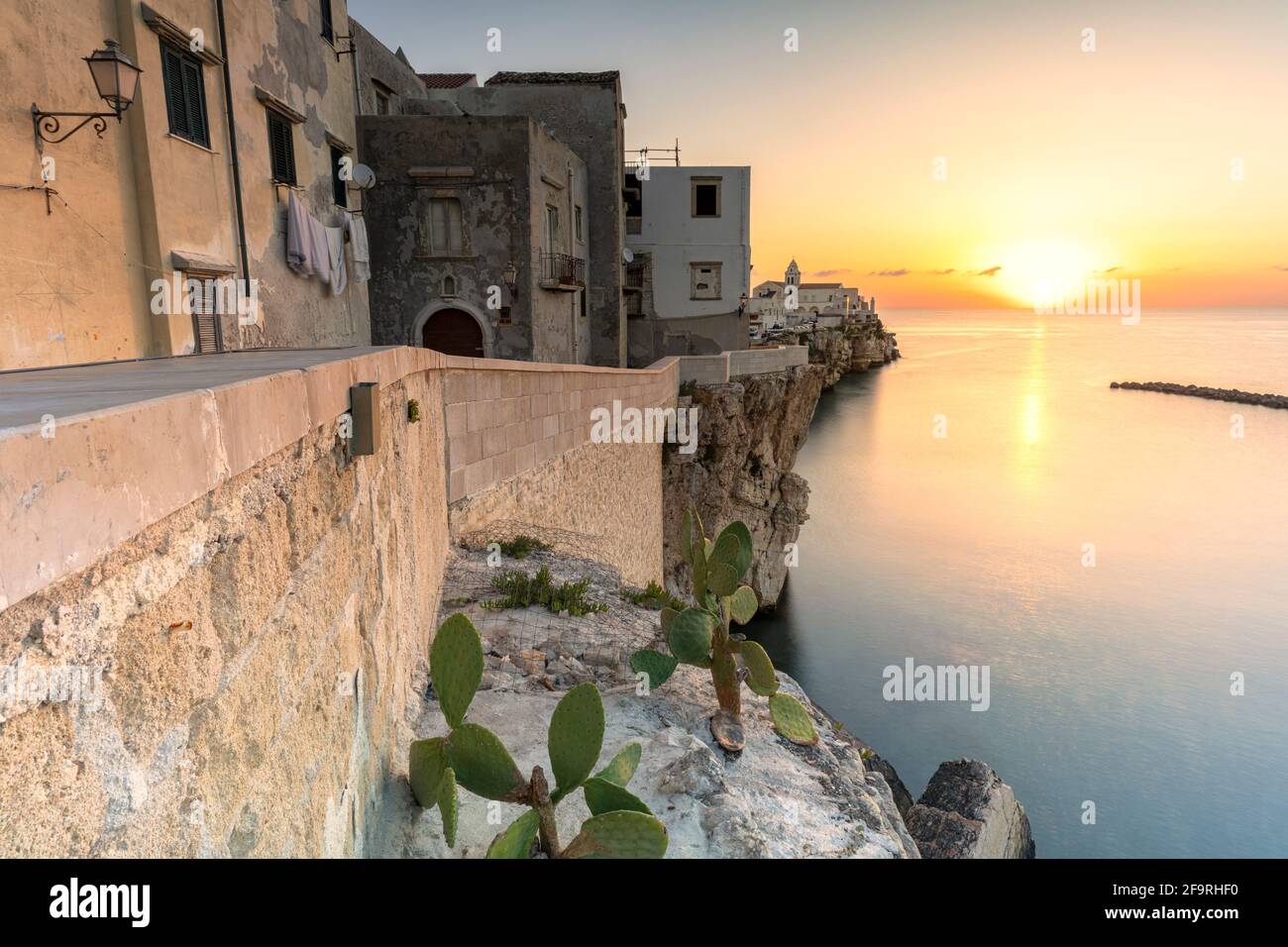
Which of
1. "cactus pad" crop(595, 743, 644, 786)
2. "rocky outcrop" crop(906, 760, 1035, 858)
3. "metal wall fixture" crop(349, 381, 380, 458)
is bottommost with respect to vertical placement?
"rocky outcrop" crop(906, 760, 1035, 858)

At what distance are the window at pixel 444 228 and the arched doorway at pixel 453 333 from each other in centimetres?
131

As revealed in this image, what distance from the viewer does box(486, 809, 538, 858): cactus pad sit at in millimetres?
2332

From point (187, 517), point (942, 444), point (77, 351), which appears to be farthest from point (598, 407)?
point (942, 444)

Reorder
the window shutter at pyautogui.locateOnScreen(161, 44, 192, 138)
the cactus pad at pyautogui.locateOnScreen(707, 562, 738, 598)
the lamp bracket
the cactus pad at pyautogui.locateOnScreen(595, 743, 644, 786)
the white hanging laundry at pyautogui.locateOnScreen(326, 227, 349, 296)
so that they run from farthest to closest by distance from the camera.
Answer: the white hanging laundry at pyautogui.locateOnScreen(326, 227, 349, 296) < the window shutter at pyautogui.locateOnScreen(161, 44, 192, 138) < the lamp bracket < the cactus pad at pyautogui.locateOnScreen(707, 562, 738, 598) < the cactus pad at pyautogui.locateOnScreen(595, 743, 644, 786)

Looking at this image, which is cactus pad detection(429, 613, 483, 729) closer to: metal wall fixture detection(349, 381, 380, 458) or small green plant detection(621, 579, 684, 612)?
metal wall fixture detection(349, 381, 380, 458)

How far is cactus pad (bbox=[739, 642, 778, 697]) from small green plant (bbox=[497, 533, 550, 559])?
2641 mm

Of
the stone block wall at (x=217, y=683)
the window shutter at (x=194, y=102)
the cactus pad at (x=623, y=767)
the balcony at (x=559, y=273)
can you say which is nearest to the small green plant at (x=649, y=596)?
the cactus pad at (x=623, y=767)

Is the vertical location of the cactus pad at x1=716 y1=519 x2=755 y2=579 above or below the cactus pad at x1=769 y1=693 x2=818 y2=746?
above

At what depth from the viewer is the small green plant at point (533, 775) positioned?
2400mm

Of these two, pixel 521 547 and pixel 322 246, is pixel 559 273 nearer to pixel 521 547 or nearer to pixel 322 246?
pixel 322 246

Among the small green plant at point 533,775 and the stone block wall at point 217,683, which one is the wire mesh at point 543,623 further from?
the stone block wall at point 217,683

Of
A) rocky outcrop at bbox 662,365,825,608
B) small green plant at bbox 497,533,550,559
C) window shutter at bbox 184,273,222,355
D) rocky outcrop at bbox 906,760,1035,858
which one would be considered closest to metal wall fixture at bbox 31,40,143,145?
→ window shutter at bbox 184,273,222,355

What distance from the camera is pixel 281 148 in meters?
11.0
